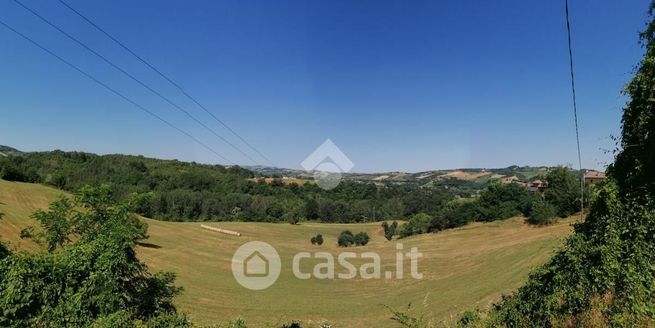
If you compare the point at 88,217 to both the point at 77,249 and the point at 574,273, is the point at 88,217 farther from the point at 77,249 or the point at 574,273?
the point at 574,273

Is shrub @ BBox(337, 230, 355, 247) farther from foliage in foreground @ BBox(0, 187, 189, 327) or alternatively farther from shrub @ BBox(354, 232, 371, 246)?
foliage in foreground @ BBox(0, 187, 189, 327)

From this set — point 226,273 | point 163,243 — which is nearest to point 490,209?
point 226,273

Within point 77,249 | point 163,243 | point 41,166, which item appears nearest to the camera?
point 77,249

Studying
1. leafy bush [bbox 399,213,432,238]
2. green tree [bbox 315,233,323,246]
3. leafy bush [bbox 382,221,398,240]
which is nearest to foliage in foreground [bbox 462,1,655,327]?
green tree [bbox 315,233,323,246]

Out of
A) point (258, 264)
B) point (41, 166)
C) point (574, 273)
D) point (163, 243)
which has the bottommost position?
point (258, 264)

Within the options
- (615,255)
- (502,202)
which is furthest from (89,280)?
(502,202)

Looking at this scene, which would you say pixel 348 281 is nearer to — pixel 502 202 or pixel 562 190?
pixel 562 190
